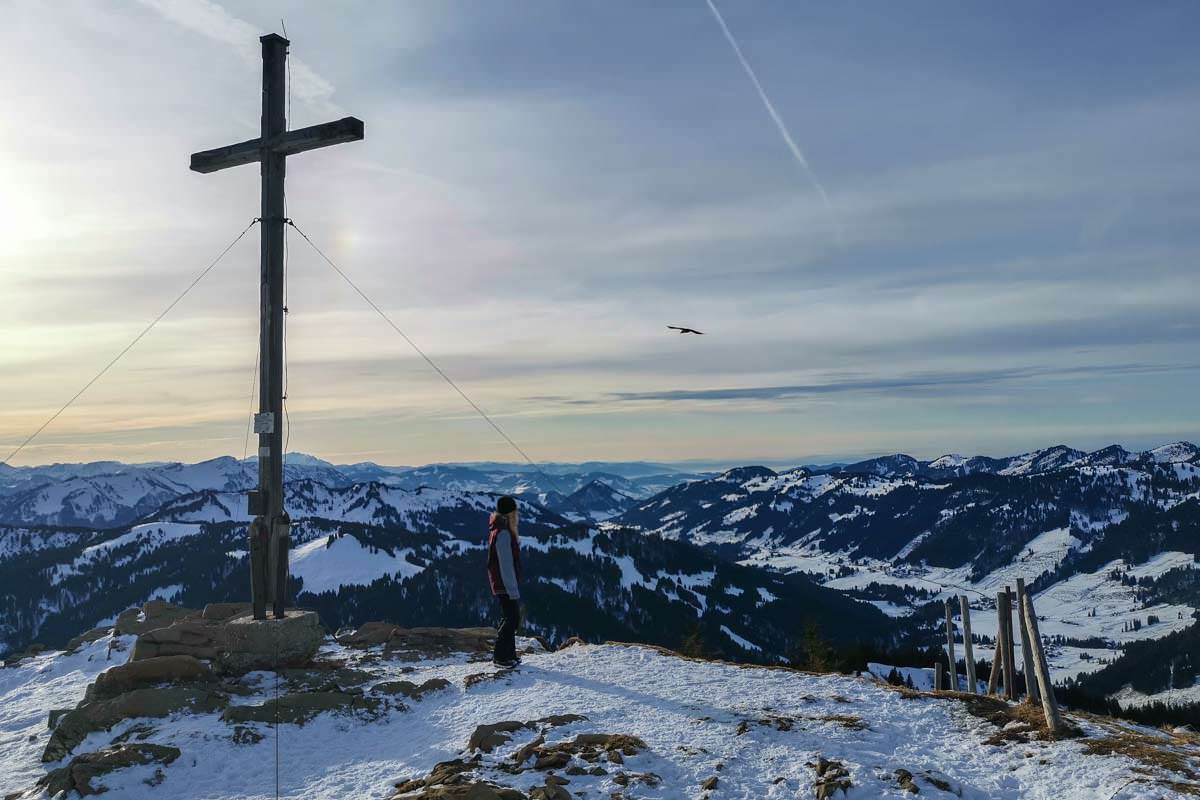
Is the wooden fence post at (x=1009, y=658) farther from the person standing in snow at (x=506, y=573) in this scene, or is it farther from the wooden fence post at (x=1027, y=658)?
the person standing in snow at (x=506, y=573)

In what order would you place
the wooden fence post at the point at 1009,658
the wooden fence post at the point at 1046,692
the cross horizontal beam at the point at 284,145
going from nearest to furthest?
the wooden fence post at the point at 1046,692, the wooden fence post at the point at 1009,658, the cross horizontal beam at the point at 284,145

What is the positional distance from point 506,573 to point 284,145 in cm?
1010

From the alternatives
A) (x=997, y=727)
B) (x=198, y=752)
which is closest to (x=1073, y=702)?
(x=997, y=727)

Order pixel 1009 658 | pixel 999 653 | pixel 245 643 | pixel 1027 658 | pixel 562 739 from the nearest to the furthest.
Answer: pixel 562 739 → pixel 1027 658 → pixel 1009 658 → pixel 999 653 → pixel 245 643

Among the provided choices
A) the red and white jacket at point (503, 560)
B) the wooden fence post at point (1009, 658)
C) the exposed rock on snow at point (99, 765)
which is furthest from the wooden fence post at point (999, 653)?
the exposed rock on snow at point (99, 765)

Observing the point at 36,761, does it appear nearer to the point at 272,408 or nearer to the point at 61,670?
the point at 272,408

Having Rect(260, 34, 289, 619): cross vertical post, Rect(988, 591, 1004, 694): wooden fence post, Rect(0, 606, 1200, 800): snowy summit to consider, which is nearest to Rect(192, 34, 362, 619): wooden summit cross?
Rect(260, 34, 289, 619): cross vertical post

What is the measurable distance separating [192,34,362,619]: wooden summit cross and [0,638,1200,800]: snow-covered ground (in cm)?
232

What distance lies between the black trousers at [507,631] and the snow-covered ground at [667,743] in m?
0.55

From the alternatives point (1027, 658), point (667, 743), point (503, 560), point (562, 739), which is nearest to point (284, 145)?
point (503, 560)

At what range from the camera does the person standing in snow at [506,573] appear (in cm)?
1553

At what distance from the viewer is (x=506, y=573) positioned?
51.0ft

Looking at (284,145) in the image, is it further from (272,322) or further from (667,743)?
(667,743)

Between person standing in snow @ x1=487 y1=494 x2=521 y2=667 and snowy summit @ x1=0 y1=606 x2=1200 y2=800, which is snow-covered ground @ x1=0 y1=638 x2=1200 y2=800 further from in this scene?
person standing in snow @ x1=487 y1=494 x2=521 y2=667
